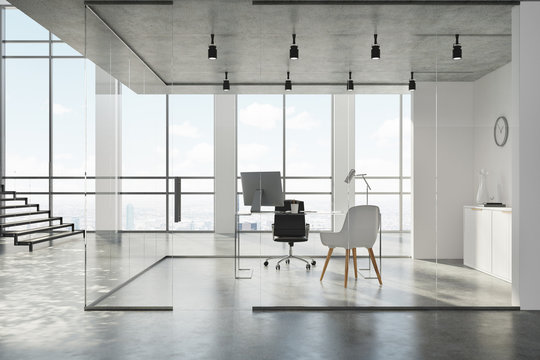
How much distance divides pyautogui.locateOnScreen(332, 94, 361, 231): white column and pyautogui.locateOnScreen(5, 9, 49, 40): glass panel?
10923mm

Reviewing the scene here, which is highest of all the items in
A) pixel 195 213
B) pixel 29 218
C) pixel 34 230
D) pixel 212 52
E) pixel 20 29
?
pixel 20 29

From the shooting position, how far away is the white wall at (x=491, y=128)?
4.74 m

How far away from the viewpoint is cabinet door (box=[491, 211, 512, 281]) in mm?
4738

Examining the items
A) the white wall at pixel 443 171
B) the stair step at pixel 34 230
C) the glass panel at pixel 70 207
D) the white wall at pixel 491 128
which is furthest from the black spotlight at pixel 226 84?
the glass panel at pixel 70 207

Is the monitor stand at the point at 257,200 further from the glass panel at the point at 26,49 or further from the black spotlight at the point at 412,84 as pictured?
the glass panel at the point at 26,49

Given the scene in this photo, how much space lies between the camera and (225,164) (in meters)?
4.79

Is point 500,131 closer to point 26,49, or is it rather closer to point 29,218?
point 29,218

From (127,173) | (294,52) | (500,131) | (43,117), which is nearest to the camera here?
(500,131)

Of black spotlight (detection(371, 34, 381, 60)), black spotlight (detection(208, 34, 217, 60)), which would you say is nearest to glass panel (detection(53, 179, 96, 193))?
black spotlight (detection(208, 34, 217, 60))

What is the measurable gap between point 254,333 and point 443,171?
8.26 feet

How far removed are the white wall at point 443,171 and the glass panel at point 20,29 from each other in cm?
1142

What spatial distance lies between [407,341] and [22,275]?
549cm

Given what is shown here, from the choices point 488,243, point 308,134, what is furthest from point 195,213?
point 488,243

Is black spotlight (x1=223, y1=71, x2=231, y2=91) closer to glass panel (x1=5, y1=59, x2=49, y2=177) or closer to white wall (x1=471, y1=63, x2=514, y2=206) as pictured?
white wall (x1=471, y1=63, x2=514, y2=206)
